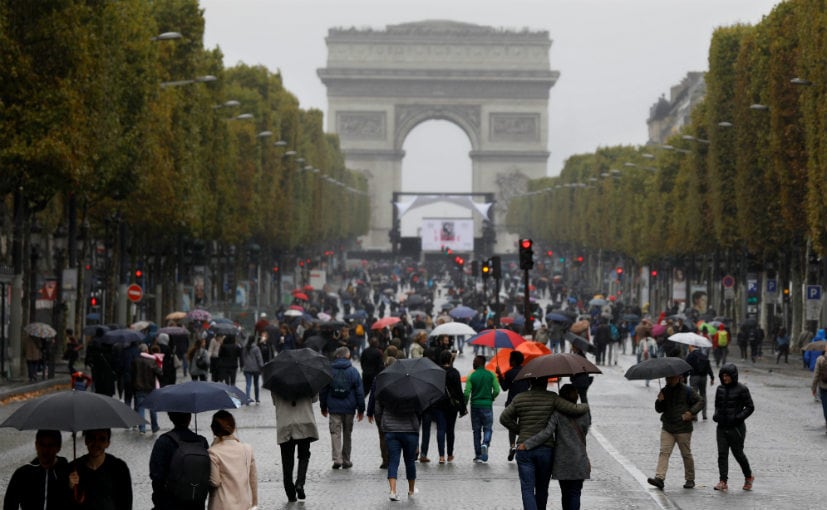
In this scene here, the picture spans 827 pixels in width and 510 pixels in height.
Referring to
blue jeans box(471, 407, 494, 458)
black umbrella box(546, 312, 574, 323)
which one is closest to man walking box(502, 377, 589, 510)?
blue jeans box(471, 407, 494, 458)

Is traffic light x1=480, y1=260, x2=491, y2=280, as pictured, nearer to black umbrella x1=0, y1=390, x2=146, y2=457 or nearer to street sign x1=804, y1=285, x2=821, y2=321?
street sign x1=804, y1=285, x2=821, y2=321

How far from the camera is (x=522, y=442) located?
1559 cm

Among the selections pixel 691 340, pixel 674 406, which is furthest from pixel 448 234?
pixel 674 406

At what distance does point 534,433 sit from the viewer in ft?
51.2

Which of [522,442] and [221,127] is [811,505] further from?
[221,127]

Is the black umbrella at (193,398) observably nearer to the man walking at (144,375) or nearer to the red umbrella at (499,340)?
the man walking at (144,375)

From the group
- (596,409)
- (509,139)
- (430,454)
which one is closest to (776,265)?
(596,409)

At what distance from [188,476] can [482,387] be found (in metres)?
10.9

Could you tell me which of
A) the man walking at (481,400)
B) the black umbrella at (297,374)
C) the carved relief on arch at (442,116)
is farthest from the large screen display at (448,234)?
the black umbrella at (297,374)

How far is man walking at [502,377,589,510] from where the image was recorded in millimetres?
A: 15516

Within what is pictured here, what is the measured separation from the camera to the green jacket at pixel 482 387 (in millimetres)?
23234

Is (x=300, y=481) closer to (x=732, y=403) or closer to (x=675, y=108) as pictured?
(x=732, y=403)

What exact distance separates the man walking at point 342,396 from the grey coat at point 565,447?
6.45 meters

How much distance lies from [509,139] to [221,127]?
10498 cm
